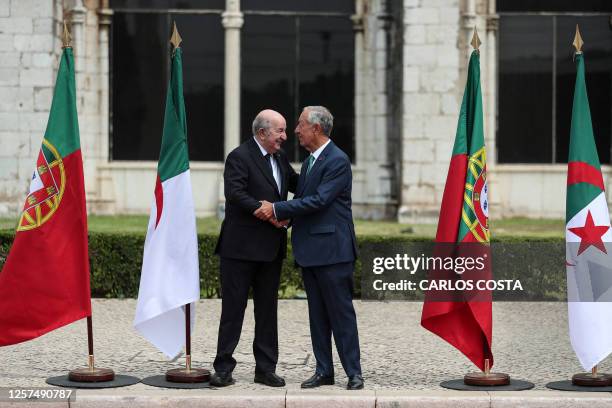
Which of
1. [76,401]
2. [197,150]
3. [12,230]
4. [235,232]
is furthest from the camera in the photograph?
[197,150]

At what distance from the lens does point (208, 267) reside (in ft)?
49.3

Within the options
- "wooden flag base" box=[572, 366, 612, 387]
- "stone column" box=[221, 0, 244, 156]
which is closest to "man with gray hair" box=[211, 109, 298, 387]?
"wooden flag base" box=[572, 366, 612, 387]

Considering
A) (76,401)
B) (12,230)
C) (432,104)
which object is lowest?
(76,401)

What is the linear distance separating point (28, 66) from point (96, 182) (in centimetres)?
238

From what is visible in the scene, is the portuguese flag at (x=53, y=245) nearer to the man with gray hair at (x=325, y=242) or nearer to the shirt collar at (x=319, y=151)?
the man with gray hair at (x=325, y=242)

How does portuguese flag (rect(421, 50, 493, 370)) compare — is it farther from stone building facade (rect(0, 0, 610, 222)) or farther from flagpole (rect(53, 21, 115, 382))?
stone building facade (rect(0, 0, 610, 222))

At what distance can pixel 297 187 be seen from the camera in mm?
9992

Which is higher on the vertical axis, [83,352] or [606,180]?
[606,180]

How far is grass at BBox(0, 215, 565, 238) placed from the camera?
59.6 ft

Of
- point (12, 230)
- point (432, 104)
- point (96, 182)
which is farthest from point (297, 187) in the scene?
point (96, 182)

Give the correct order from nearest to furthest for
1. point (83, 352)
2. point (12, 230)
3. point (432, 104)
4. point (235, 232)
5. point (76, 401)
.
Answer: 1. point (76, 401)
2. point (235, 232)
3. point (83, 352)
4. point (12, 230)
5. point (432, 104)

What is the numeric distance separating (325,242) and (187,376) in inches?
57.9

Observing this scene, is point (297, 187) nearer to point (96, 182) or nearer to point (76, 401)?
point (76, 401)

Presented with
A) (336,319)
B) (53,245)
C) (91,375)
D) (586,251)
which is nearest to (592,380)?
(586,251)
